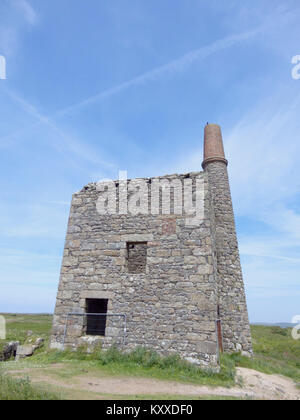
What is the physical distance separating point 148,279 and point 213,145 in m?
8.58

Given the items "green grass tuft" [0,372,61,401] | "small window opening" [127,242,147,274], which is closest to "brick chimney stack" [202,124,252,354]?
"small window opening" [127,242,147,274]

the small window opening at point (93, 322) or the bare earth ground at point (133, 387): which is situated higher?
the small window opening at point (93, 322)

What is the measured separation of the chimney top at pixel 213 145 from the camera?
13.2m

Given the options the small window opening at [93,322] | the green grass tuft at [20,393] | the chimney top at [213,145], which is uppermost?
the chimney top at [213,145]

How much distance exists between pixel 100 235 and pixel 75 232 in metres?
1.03

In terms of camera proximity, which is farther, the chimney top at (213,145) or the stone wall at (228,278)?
the chimney top at (213,145)

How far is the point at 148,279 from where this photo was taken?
7.98 metres

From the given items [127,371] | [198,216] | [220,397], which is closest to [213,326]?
[220,397]

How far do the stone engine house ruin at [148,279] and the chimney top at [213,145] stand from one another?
4.73 metres

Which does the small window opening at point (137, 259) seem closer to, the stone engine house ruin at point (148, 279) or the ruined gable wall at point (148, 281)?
the stone engine house ruin at point (148, 279)

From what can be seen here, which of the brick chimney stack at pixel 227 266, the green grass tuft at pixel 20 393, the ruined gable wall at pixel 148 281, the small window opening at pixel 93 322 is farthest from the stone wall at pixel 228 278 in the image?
the green grass tuft at pixel 20 393

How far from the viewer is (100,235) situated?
901 cm
